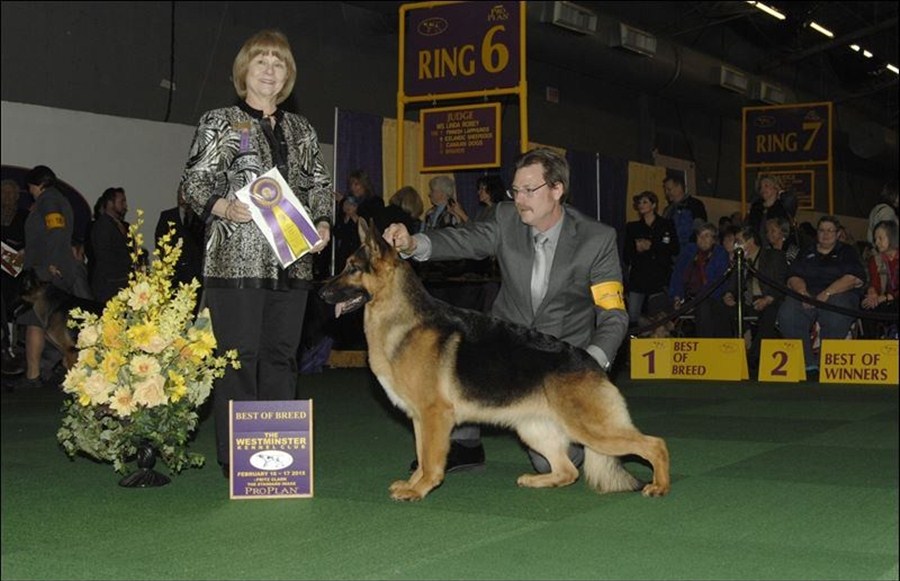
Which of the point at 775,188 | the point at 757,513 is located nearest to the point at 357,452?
the point at 757,513

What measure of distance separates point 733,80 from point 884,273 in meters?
11.4

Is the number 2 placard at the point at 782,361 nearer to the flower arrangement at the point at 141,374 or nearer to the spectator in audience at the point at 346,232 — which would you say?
the spectator in audience at the point at 346,232

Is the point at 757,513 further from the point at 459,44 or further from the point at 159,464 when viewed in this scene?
the point at 459,44

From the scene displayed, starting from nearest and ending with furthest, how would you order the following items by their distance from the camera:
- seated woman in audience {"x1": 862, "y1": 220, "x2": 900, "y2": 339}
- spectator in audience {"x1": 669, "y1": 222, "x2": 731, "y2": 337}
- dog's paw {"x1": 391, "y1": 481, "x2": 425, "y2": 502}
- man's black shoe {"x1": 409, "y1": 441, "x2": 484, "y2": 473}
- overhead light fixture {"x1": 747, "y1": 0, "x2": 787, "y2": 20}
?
dog's paw {"x1": 391, "y1": 481, "x2": 425, "y2": 502}
man's black shoe {"x1": 409, "y1": 441, "x2": 484, "y2": 473}
seated woman in audience {"x1": 862, "y1": 220, "x2": 900, "y2": 339}
spectator in audience {"x1": 669, "y1": 222, "x2": 731, "y2": 337}
overhead light fixture {"x1": 747, "y1": 0, "x2": 787, "y2": 20}

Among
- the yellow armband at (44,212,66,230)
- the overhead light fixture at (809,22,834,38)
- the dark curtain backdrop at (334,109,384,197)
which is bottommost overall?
the yellow armband at (44,212,66,230)

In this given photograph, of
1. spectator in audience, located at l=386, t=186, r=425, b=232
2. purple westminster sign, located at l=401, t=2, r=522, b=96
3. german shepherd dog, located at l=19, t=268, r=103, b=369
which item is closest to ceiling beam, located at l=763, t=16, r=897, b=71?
purple westminster sign, located at l=401, t=2, r=522, b=96

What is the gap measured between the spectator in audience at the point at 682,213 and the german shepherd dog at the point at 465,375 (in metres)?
7.86

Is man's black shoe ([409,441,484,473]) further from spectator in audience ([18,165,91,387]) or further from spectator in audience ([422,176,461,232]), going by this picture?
spectator in audience ([422,176,461,232])

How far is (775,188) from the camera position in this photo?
11414 millimetres

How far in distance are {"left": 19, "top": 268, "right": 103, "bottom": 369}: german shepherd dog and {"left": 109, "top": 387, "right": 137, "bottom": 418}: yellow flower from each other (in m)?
4.34

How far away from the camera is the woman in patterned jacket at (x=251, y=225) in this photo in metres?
4.26

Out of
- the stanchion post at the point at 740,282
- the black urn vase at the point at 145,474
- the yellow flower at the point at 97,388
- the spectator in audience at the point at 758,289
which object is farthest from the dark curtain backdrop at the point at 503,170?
the yellow flower at the point at 97,388

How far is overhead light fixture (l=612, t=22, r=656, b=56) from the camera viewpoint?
662 inches

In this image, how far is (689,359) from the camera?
10.3 meters
